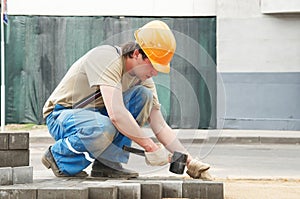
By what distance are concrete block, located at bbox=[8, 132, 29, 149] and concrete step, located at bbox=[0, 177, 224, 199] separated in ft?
0.94

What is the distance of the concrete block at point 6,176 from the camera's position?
5.48 m

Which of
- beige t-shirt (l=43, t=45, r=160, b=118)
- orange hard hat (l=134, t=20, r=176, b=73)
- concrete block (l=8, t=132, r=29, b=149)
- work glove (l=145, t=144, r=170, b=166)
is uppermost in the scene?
orange hard hat (l=134, t=20, r=176, b=73)

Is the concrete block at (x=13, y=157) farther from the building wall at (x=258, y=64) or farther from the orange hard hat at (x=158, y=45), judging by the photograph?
the building wall at (x=258, y=64)

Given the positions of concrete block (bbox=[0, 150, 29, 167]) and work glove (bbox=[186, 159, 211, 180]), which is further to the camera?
work glove (bbox=[186, 159, 211, 180])

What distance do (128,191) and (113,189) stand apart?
9.1 inches

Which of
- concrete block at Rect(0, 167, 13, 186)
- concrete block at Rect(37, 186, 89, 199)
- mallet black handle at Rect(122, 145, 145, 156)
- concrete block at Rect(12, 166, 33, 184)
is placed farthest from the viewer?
mallet black handle at Rect(122, 145, 145, 156)

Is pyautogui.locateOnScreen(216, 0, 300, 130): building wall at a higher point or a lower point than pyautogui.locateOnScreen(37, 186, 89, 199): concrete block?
higher

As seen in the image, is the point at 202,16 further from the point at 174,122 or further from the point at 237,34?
the point at 174,122

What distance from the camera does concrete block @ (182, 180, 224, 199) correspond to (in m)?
5.73

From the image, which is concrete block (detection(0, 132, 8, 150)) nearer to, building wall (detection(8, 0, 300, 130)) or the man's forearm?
the man's forearm

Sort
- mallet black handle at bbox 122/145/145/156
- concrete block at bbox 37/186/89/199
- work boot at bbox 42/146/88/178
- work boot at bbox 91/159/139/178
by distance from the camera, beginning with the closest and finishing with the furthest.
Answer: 1. concrete block at bbox 37/186/89/199
2. mallet black handle at bbox 122/145/145/156
3. work boot at bbox 42/146/88/178
4. work boot at bbox 91/159/139/178

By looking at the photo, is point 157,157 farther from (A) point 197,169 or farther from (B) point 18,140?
(B) point 18,140

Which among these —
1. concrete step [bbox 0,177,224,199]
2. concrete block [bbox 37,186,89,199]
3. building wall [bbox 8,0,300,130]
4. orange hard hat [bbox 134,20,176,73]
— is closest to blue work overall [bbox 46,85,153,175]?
concrete step [bbox 0,177,224,199]

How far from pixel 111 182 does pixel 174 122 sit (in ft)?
5.71
